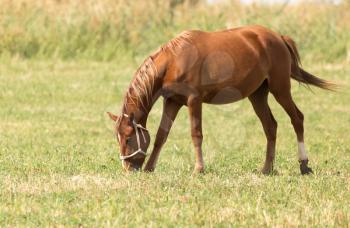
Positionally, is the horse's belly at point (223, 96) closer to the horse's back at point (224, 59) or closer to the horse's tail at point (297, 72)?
the horse's back at point (224, 59)

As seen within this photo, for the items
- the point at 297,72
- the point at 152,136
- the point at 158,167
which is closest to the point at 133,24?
the point at 152,136

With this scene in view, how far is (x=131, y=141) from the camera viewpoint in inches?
388

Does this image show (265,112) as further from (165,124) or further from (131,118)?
(131,118)

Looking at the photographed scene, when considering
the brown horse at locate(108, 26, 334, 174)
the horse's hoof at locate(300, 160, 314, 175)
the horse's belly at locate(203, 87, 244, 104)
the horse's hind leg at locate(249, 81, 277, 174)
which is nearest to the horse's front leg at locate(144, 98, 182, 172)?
the brown horse at locate(108, 26, 334, 174)

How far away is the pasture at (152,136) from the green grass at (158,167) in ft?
0.06

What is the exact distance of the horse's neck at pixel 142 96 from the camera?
32.3ft

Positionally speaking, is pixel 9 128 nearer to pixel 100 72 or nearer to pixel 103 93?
pixel 103 93

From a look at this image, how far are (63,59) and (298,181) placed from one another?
1512cm

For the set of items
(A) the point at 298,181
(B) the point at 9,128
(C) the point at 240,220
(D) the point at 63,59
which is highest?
(C) the point at 240,220

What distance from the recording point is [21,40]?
942 inches

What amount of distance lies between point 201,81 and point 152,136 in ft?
16.2

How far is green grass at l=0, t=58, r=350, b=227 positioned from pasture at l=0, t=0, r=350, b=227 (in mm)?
19

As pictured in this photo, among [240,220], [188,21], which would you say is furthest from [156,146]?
[188,21]

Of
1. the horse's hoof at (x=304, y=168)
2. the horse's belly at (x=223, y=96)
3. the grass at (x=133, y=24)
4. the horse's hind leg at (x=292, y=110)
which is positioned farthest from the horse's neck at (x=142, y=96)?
the grass at (x=133, y=24)
